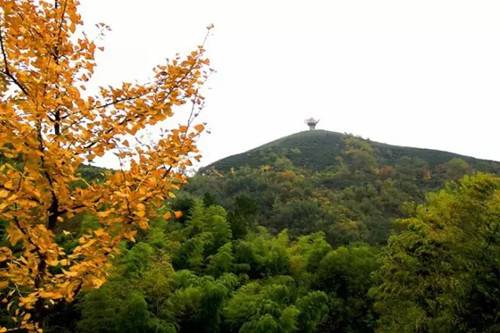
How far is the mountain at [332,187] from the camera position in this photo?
25703 millimetres

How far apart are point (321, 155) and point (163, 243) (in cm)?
4685

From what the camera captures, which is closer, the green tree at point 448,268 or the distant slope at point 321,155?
the green tree at point 448,268

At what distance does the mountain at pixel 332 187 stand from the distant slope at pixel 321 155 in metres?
0.10

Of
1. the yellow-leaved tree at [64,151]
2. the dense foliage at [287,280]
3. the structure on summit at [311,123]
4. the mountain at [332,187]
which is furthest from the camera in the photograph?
the structure on summit at [311,123]

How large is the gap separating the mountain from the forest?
17.4 inches

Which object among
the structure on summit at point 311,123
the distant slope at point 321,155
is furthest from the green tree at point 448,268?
the structure on summit at point 311,123

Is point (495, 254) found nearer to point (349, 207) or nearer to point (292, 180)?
point (349, 207)

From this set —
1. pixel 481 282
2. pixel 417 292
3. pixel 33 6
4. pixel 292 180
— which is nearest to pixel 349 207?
pixel 292 180

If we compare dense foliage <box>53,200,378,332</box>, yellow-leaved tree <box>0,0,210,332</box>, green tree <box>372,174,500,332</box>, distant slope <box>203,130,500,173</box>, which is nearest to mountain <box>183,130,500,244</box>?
distant slope <box>203,130,500,173</box>

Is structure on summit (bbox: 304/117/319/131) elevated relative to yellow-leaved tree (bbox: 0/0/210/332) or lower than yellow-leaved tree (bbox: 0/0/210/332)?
elevated

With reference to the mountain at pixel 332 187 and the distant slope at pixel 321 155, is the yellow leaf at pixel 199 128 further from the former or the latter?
the distant slope at pixel 321 155

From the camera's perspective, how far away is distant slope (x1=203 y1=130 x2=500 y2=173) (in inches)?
2024

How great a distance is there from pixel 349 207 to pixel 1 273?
97.1 ft

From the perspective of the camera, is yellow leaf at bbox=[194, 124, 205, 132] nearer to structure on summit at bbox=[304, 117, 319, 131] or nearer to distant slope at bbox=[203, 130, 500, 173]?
distant slope at bbox=[203, 130, 500, 173]
